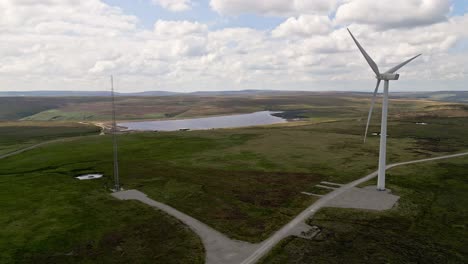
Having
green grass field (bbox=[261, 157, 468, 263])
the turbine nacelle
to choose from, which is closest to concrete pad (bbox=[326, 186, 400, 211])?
green grass field (bbox=[261, 157, 468, 263])

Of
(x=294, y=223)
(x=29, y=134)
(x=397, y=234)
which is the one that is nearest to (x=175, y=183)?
(x=294, y=223)

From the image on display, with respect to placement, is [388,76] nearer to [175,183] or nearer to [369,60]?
[369,60]

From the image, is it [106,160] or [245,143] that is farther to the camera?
[245,143]

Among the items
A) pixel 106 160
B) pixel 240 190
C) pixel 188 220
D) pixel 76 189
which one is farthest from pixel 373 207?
pixel 106 160

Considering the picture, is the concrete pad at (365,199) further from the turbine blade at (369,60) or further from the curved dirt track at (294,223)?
the turbine blade at (369,60)

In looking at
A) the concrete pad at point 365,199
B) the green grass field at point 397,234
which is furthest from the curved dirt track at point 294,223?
the concrete pad at point 365,199

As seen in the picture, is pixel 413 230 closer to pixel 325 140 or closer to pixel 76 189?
pixel 76 189
